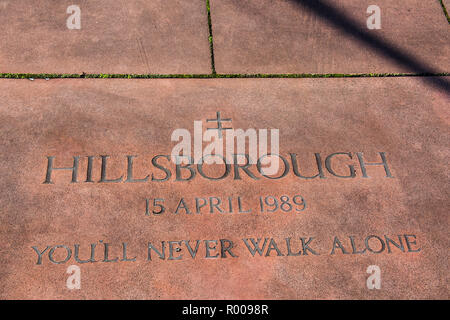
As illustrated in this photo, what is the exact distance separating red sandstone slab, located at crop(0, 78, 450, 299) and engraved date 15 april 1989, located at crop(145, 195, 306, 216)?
0.01m

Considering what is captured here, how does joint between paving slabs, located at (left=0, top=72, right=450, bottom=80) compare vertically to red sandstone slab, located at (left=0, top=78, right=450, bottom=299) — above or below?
above

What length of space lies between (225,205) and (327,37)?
7.57ft

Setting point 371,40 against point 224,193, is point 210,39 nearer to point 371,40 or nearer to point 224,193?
point 371,40

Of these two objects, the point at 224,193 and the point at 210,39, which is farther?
the point at 210,39

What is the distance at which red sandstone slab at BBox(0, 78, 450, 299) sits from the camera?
308 centimetres

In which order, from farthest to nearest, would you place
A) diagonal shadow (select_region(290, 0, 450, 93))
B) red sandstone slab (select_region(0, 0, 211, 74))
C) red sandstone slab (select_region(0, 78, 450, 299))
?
diagonal shadow (select_region(290, 0, 450, 93)), red sandstone slab (select_region(0, 0, 211, 74)), red sandstone slab (select_region(0, 78, 450, 299))

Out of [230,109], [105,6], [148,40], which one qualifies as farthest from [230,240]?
[105,6]

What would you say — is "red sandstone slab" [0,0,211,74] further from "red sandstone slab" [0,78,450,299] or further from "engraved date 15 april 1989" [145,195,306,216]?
"engraved date 15 april 1989" [145,195,306,216]

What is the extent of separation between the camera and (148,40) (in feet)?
15.3

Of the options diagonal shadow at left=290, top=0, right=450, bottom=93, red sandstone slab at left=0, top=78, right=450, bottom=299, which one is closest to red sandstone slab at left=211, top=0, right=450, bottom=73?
diagonal shadow at left=290, top=0, right=450, bottom=93

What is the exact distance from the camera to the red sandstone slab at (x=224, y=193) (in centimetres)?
308

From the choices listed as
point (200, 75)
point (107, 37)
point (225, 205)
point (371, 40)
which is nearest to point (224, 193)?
point (225, 205)

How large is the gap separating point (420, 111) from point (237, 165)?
5.89ft

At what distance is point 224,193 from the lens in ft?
11.6
